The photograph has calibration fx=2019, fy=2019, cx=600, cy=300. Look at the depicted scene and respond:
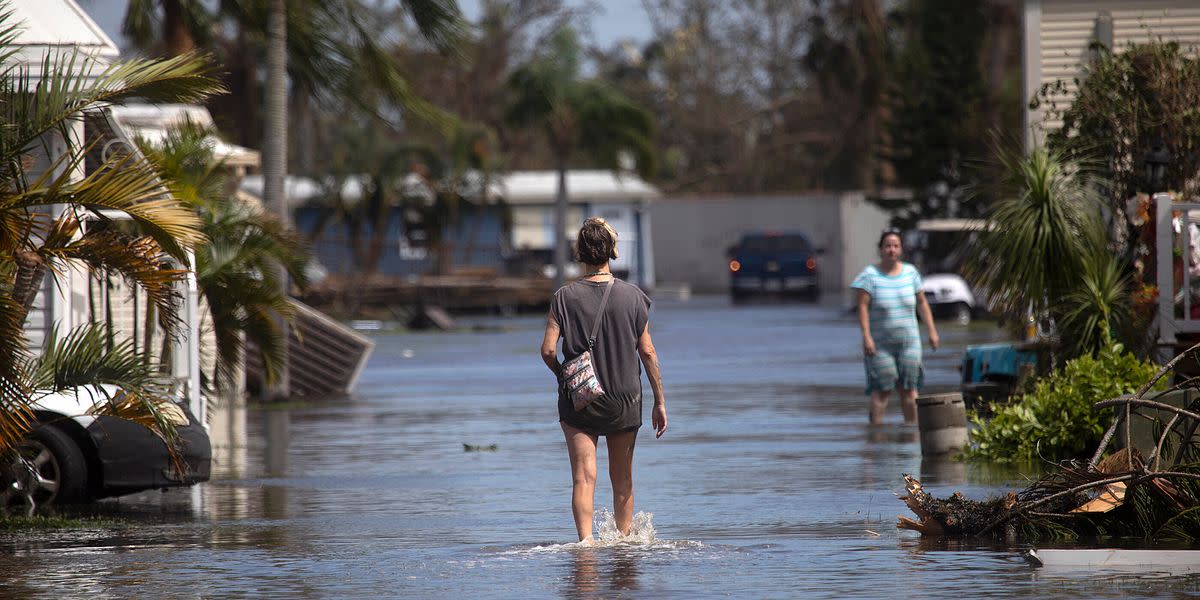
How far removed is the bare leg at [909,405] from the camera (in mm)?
16281

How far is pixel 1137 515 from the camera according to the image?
31.7ft

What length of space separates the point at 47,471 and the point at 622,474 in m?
3.84

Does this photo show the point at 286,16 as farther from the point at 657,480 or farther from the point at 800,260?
the point at 800,260

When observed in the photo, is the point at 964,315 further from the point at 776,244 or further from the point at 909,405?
the point at 909,405

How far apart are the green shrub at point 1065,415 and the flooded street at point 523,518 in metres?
0.48

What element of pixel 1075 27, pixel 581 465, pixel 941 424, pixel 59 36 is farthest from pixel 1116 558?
pixel 1075 27

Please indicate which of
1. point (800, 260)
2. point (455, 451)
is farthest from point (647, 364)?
point (800, 260)

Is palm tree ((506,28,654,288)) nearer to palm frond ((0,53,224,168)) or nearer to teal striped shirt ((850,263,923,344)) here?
teal striped shirt ((850,263,923,344))

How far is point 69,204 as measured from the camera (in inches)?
422

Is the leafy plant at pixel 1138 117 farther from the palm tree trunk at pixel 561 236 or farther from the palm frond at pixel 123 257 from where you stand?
the palm tree trunk at pixel 561 236

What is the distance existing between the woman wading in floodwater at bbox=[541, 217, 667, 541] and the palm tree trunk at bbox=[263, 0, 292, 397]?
12.7 meters

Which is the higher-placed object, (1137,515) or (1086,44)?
(1086,44)

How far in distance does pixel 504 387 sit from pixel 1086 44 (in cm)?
768

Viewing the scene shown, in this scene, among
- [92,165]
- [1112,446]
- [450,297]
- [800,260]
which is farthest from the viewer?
[800,260]
